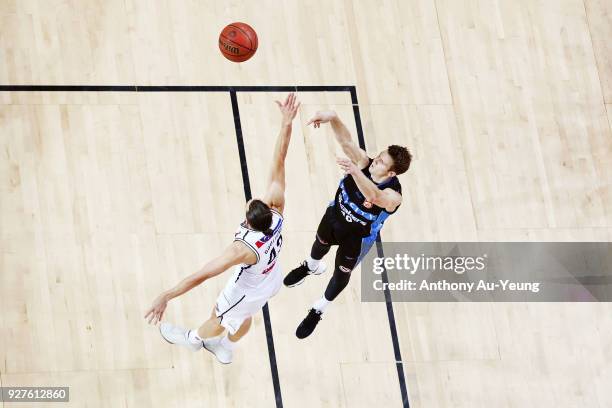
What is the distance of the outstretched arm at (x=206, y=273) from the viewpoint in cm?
843

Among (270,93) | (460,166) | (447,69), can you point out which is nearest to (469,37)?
(447,69)

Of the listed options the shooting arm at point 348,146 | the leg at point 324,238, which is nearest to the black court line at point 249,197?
the leg at point 324,238

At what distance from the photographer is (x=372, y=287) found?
10836 millimetres

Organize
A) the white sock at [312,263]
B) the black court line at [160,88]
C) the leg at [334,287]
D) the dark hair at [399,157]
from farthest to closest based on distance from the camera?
the black court line at [160,88]
the white sock at [312,263]
the leg at [334,287]
the dark hair at [399,157]

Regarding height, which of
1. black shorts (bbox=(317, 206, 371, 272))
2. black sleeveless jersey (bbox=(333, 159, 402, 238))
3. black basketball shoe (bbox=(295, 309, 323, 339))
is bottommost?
black basketball shoe (bbox=(295, 309, 323, 339))

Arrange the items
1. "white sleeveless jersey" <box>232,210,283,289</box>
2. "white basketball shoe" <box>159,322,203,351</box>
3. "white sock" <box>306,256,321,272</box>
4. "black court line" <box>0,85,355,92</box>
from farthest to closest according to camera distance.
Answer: "black court line" <box>0,85,355,92</box>
"white sock" <box>306,256,321,272</box>
"white basketball shoe" <box>159,322,203,351</box>
"white sleeveless jersey" <box>232,210,283,289</box>

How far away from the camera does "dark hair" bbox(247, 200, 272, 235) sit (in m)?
8.76

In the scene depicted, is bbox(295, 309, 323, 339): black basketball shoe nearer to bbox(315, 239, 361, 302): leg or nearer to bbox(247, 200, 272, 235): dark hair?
bbox(315, 239, 361, 302): leg

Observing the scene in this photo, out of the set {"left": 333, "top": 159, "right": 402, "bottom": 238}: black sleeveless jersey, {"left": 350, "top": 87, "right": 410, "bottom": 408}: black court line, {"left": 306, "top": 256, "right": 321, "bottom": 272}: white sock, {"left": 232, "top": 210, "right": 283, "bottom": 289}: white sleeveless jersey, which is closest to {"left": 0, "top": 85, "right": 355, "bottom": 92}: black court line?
{"left": 350, "top": 87, "right": 410, "bottom": 408}: black court line

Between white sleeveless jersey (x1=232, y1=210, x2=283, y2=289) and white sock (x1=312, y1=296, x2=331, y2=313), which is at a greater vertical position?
white sleeveless jersey (x1=232, y1=210, x2=283, y2=289)

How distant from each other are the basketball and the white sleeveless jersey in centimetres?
193

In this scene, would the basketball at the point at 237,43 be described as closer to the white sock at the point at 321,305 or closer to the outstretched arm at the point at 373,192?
the outstretched arm at the point at 373,192

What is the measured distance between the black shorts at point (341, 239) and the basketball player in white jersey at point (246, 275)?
28.9 inches

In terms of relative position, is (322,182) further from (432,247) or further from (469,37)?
(469,37)
